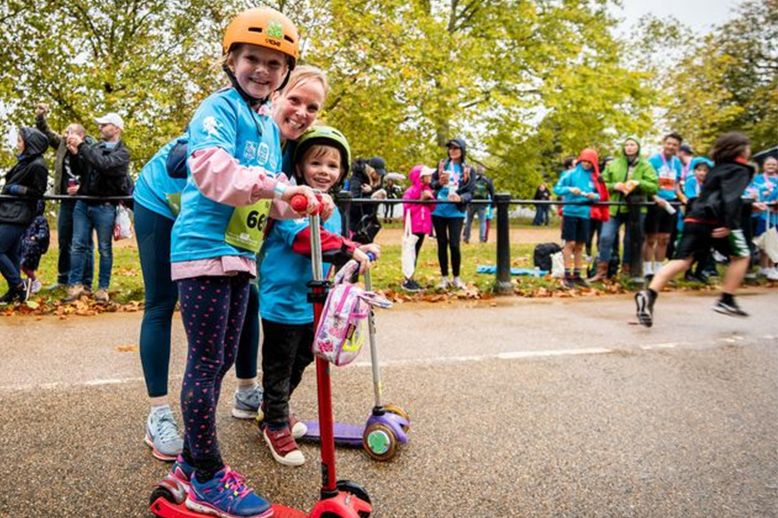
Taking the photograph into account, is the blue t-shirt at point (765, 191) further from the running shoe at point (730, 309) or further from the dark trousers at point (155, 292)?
the dark trousers at point (155, 292)

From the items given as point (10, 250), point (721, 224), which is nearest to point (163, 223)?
point (10, 250)

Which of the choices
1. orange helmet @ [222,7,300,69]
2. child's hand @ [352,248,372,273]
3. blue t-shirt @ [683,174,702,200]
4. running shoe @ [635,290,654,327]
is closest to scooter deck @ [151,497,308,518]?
child's hand @ [352,248,372,273]

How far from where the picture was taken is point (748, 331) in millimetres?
6523

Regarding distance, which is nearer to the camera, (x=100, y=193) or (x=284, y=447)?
(x=284, y=447)

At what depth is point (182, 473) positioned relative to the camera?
8.97ft

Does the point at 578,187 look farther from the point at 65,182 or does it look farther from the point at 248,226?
the point at 248,226

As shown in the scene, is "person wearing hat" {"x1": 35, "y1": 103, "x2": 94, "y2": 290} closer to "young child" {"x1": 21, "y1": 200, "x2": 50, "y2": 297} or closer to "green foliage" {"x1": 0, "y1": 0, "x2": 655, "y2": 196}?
"young child" {"x1": 21, "y1": 200, "x2": 50, "y2": 297}

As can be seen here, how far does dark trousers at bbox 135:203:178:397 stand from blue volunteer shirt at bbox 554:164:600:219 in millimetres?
7223

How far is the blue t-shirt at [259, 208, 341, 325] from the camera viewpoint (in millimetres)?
3289

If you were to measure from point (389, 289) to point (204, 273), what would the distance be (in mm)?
6046

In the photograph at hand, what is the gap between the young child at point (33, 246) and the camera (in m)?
7.59

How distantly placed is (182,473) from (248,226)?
110 cm

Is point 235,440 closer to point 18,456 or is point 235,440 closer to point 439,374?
point 18,456

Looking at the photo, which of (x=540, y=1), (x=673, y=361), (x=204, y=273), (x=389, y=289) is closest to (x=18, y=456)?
(x=204, y=273)
